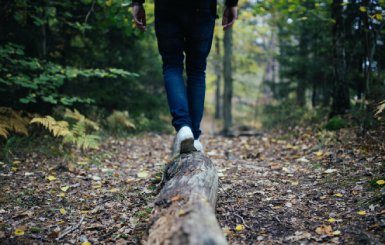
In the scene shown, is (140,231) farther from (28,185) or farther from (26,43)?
(26,43)

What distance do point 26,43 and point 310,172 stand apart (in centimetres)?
526

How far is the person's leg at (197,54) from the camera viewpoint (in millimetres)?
3205

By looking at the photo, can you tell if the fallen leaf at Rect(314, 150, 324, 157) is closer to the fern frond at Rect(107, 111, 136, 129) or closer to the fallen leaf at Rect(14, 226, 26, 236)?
the fallen leaf at Rect(14, 226, 26, 236)

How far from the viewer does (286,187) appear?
367 centimetres

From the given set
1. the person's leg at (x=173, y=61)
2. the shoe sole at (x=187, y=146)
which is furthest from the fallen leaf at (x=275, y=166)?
the person's leg at (x=173, y=61)

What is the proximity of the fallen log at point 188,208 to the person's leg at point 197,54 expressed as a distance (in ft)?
1.86

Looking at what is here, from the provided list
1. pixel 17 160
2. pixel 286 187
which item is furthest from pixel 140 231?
pixel 17 160

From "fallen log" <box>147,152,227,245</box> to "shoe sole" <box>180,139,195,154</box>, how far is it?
10 centimetres

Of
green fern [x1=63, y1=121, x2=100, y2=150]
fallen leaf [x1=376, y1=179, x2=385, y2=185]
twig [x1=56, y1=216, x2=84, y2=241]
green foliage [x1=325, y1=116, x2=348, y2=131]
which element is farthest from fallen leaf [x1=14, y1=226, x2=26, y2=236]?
green foliage [x1=325, y1=116, x2=348, y2=131]

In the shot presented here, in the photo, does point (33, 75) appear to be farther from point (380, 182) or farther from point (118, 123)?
point (380, 182)

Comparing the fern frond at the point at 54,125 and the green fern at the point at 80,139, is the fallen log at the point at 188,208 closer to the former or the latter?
the green fern at the point at 80,139

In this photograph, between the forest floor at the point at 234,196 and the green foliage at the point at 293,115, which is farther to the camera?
the green foliage at the point at 293,115

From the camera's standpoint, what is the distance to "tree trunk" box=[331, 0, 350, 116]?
6312 mm

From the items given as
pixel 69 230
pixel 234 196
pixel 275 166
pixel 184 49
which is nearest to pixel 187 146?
pixel 234 196
